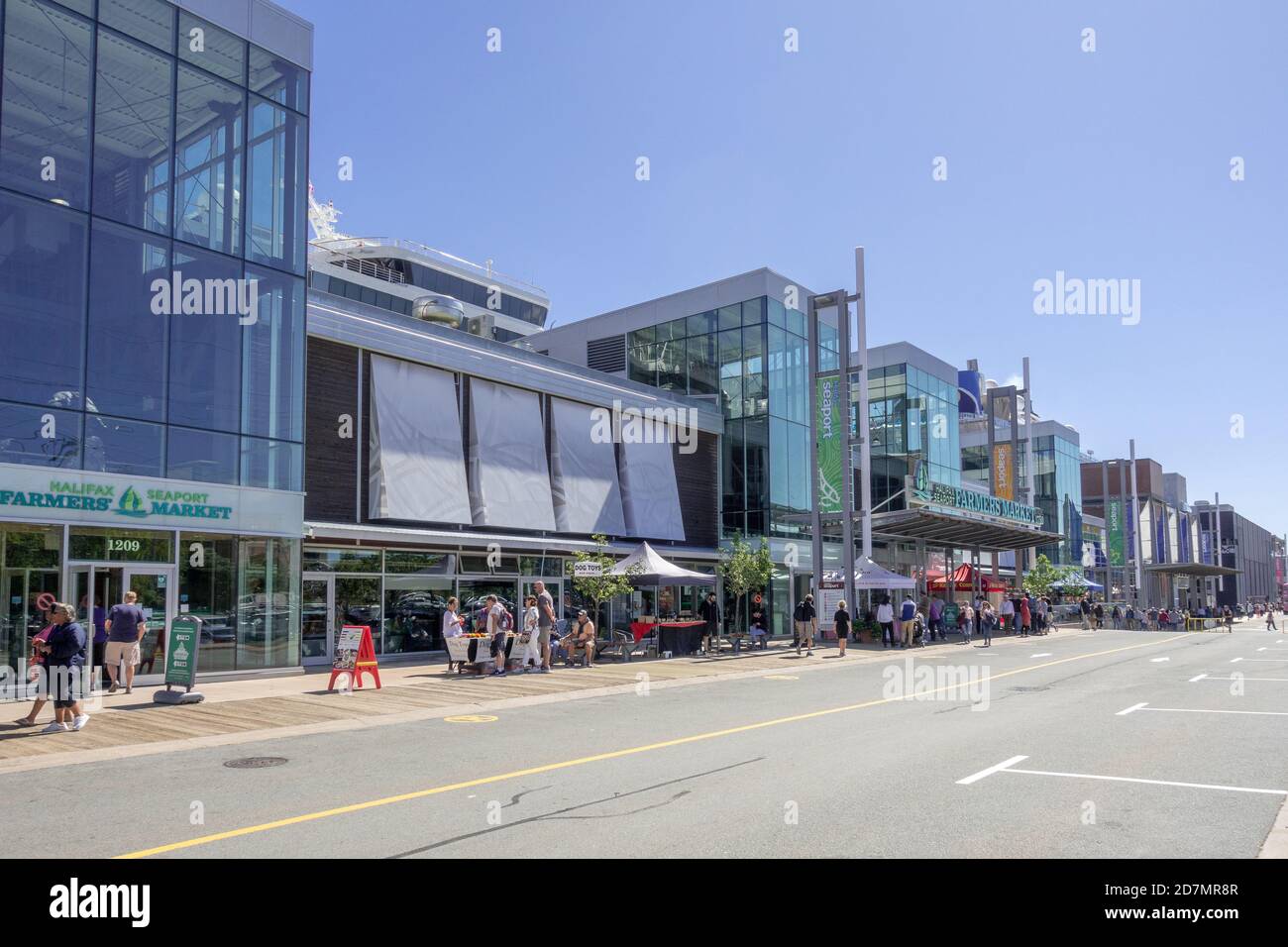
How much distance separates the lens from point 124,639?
16391mm

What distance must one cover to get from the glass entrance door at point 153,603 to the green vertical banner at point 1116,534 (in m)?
60.2

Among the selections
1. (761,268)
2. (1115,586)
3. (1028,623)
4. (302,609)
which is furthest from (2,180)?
(1115,586)

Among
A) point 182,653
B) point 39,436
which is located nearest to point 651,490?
point 182,653

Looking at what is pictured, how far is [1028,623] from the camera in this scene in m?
41.2

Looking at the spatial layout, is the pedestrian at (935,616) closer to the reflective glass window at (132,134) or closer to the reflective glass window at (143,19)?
the reflective glass window at (132,134)

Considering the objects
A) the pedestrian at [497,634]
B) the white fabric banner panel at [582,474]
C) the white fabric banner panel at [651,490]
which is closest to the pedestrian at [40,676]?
the pedestrian at [497,634]

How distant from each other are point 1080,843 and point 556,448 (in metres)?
24.1

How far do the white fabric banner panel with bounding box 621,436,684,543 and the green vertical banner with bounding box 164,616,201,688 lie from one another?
57.7 ft

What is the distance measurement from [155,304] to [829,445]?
2057 cm

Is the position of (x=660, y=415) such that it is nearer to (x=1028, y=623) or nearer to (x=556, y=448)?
(x=556, y=448)

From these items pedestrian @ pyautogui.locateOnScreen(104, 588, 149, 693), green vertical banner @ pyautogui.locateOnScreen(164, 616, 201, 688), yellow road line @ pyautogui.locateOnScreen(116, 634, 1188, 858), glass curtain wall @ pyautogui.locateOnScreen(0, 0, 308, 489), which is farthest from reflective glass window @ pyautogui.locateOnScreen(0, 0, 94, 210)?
yellow road line @ pyautogui.locateOnScreen(116, 634, 1188, 858)

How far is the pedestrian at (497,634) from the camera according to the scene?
20.1 metres

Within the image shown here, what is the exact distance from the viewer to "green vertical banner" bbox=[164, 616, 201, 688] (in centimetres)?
1541

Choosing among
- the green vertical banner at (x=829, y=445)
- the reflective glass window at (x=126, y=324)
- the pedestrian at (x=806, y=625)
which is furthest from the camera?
the green vertical banner at (x=829, y=445)
